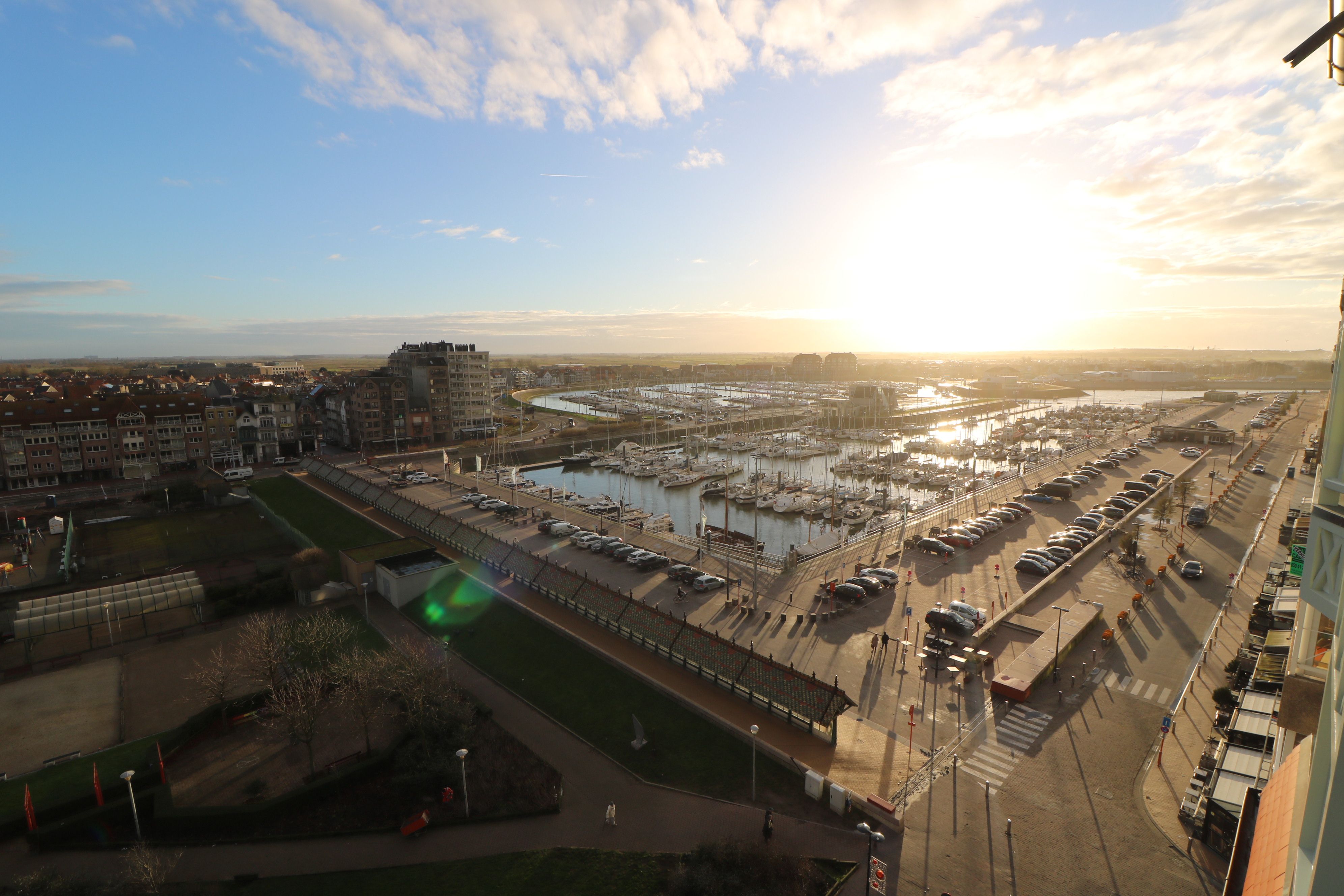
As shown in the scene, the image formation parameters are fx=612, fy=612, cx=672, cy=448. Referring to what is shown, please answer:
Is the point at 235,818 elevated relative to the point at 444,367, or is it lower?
lower

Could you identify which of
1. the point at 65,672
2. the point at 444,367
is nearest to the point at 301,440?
the point at 444,367

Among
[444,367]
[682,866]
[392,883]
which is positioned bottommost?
[392,883]

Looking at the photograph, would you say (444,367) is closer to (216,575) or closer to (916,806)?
(216,575)

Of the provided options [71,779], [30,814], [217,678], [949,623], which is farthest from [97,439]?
[949,623]

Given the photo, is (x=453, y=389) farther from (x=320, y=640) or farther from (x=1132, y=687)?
(x=1132, y=687)

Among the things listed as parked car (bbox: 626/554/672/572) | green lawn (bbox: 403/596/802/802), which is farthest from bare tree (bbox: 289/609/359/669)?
parked car (bbox: 626/554/672/572)

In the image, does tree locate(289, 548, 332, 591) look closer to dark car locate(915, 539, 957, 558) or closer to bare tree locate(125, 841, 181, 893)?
bare tree locate(125, 841, 181, 893)
